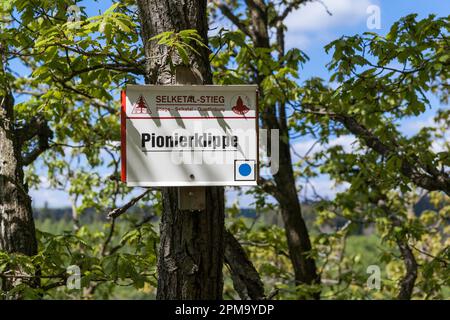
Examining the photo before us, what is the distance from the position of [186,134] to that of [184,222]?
41 cm

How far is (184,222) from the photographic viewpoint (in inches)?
100

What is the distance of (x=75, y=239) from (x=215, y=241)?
1879mm

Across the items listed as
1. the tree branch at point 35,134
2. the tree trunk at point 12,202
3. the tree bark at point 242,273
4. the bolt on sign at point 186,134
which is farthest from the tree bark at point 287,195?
the bolt on sign at point 186,134

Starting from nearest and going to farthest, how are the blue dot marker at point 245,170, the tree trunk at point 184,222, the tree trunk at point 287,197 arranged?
the blue dot marker at point 245,170
the tree trunk at point 184,222
the tree trunk at point 287,197

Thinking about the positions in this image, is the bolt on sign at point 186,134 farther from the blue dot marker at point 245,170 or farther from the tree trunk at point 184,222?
the tree trunk at point 184,222

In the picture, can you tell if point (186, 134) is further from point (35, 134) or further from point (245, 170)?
point (35, 134)

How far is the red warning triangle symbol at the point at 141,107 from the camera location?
2398mm

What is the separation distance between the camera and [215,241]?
103 inches

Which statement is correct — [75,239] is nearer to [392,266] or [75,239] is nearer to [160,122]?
[160,122]

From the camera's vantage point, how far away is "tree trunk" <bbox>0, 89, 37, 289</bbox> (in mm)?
4582

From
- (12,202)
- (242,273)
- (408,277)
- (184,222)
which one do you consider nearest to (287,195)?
(408,277)

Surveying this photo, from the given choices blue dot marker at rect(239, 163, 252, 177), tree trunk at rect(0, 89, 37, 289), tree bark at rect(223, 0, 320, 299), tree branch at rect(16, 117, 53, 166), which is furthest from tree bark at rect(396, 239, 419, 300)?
blue dot marker at rect(239, 163, 252, 177)

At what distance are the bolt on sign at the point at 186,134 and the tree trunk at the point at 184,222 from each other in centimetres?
19
